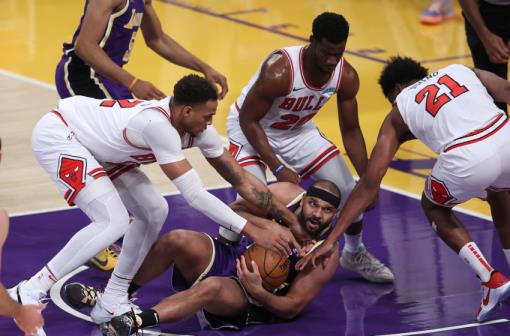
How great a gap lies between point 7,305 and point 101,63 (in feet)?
9.47

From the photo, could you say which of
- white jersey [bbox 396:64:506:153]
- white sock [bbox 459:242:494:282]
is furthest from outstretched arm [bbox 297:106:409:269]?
white sock [bbox 459:242:494:282]

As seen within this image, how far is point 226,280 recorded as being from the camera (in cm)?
723

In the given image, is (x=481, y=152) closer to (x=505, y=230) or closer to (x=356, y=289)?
(x=505, y=230)

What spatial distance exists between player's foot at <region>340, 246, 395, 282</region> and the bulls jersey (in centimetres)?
217

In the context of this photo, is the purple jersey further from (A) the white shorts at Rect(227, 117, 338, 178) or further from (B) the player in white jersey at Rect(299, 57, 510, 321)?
(B) the player in white jersey at Rect(299, 57, 510, 321)

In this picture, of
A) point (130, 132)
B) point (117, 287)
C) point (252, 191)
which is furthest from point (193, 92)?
point (117, 287)

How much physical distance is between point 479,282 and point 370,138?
3298mm

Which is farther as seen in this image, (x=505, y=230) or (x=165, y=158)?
(x=505, y=230)

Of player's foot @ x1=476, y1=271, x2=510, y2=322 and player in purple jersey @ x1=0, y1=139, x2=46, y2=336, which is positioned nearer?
player in purple jersey @ x1=0, y1=139, x2=46, y2=336

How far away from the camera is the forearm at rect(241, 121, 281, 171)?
808 cm

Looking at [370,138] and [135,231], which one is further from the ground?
[135,231]

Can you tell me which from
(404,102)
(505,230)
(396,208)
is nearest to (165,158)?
(404,102)

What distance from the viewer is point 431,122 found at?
7.31 metres

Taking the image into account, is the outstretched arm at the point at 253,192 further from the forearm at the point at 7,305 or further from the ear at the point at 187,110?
the forearm at the point at 7,305
